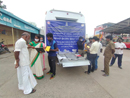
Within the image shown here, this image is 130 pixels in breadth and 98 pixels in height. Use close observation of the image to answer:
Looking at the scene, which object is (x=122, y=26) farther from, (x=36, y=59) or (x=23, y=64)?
(x=23, y=64)

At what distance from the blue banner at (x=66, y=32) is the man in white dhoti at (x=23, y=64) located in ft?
7.33

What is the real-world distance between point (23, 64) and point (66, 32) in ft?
9.65

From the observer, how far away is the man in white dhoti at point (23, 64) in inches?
69.5

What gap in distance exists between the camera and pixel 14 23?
286 inches

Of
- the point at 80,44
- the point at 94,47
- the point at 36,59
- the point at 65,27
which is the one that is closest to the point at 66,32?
the point at 65,27

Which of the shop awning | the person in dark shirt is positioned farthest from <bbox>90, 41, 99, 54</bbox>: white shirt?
the shop awning

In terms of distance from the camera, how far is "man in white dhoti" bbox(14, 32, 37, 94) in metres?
1.77

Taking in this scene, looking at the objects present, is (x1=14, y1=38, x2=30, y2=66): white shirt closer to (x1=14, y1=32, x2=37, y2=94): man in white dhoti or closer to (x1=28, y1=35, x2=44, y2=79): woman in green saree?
(x1=14, y1=32, x2=37, y2=94): man in white dhoti

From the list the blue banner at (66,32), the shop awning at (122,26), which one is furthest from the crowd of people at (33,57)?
the shop awning at (122,26)

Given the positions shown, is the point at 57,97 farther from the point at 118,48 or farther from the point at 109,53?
the point at 118,48

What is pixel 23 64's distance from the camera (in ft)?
6.15

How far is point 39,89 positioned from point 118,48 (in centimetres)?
414

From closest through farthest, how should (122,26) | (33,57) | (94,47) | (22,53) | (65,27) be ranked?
(22,53) < (33,57) < (94,47) < (65,27) < (122,26)

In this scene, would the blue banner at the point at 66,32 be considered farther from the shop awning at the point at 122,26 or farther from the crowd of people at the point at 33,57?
the shop awning at the point at 122,26
